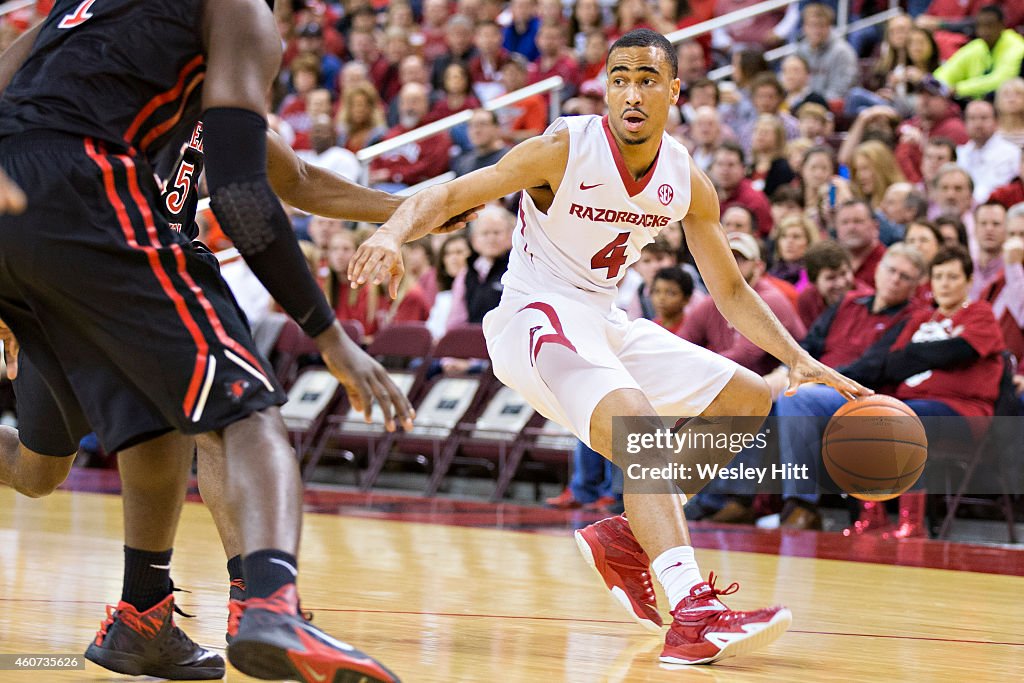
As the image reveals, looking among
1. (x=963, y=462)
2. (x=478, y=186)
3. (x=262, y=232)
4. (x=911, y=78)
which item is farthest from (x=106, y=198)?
(x=911, y=78)

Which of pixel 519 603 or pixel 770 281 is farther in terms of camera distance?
pixel 770 281

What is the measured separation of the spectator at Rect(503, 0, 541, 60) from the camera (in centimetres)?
1473

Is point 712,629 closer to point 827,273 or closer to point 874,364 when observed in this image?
point 874,364

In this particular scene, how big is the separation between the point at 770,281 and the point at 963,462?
1788 mm

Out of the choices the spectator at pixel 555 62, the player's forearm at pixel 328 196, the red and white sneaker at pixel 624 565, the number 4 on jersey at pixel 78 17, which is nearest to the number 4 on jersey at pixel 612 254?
the red and white sneaker at pixel 624 565

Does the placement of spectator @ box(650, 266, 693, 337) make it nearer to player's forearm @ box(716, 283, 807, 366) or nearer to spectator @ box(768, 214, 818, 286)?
spectator @ box(768, 214, 818, 286)

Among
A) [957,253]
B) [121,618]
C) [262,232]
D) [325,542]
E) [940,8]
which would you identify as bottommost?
[325,542]

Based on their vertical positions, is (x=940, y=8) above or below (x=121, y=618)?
above

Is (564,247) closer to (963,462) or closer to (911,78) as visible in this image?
(963,462)

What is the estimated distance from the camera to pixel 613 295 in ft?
15.9

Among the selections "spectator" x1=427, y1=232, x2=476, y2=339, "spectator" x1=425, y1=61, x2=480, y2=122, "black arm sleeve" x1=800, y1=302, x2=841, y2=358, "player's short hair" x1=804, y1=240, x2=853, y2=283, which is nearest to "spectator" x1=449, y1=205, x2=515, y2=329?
"spectator" x1=427, y1=232, x2=476, y2=339

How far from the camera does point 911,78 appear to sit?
11.4 meters

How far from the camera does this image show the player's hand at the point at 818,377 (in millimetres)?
4625

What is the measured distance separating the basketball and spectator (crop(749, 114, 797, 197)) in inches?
202
